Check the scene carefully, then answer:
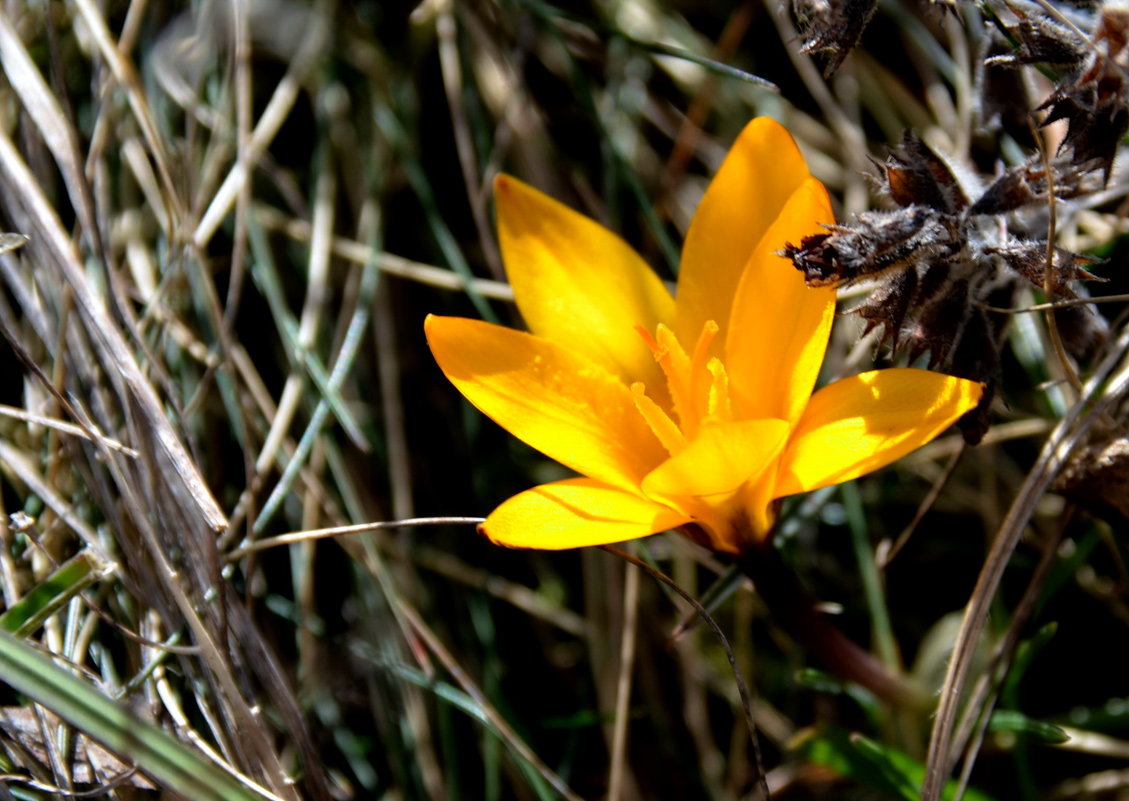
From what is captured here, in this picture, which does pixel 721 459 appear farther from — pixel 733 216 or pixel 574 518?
pixel 733 216

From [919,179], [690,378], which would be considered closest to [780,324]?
[690,378]

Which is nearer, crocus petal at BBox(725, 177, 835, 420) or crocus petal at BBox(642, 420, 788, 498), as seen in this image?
crocus petal at BBox(642, 420, 788, 498)

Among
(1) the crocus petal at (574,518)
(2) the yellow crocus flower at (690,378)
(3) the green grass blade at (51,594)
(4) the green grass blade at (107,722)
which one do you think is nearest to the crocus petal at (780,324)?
(2) the yellow crocus flower at (690,378)

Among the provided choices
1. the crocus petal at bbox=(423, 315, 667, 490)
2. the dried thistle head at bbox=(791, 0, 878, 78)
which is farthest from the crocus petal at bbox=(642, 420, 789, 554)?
the dried thistle head at bbox=(791, 0, 878, 78)

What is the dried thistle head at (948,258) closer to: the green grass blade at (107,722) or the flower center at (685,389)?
the flower center at (685,389)

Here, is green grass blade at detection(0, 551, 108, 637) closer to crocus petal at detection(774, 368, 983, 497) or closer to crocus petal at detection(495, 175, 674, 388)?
crocus petal at detection(495, 175, 674, 388)

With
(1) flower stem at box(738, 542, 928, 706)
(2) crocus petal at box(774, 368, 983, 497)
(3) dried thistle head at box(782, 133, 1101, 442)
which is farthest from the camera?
(1) flower stem at box(738, 542, 928, 706)

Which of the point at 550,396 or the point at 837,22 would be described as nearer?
the point at 837,22
